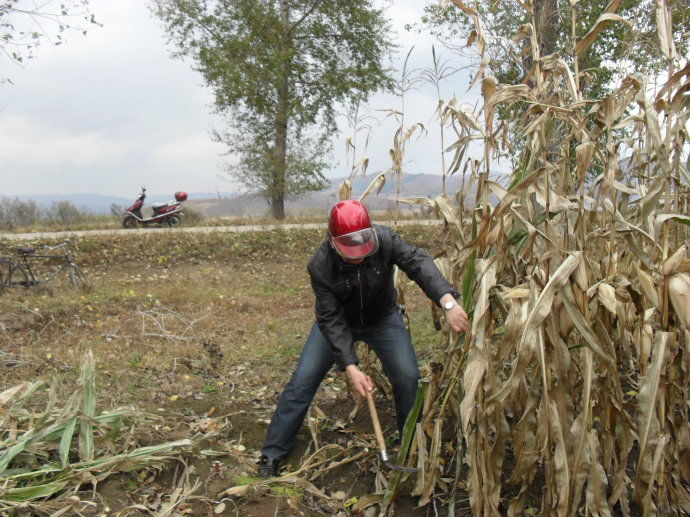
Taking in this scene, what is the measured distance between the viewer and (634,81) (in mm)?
2385

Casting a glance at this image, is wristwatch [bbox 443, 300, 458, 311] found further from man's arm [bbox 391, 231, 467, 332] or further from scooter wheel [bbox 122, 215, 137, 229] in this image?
scooter wheel [bbox 122, 215, 137, 229]

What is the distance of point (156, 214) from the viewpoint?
1424 centimetres

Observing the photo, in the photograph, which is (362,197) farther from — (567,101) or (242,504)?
(242,504)

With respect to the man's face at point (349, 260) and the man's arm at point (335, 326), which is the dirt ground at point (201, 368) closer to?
the man's arm at point (335, 326)

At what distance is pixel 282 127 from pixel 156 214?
12.1ft

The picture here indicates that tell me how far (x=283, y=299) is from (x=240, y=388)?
309cm

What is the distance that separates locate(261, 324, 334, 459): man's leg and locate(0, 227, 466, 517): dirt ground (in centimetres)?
18

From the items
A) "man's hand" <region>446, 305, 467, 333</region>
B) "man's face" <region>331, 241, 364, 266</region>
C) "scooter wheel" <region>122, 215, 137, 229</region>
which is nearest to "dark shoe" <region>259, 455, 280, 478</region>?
"man's face" <region>331, 241, 364, 266</region>

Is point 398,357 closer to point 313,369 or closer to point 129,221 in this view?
point 313,369

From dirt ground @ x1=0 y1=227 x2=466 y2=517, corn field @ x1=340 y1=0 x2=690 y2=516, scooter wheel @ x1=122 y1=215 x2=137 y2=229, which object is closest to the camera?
corn field @ x1=340 y1=0 x2=690 y2=516

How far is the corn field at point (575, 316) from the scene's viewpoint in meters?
2.17

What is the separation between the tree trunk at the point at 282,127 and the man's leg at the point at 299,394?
37.5ft

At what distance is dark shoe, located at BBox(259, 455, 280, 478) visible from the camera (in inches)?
126

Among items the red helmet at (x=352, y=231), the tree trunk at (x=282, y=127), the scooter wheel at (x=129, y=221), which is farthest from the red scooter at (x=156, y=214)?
the red helmet at (x=352, y=231)
